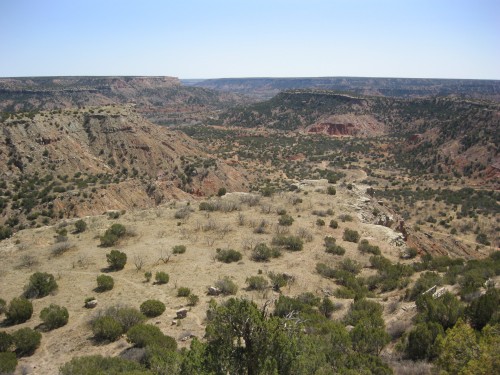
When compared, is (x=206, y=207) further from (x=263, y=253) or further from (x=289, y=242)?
(x=263, y=253)

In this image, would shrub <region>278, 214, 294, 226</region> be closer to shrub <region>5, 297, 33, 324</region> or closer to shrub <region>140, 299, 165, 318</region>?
shrub <region>140, 299, 165, 318</region>

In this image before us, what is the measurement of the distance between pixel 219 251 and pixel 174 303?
22.5ft

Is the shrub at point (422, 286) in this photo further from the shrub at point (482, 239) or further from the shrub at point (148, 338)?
the shrub at point (482, 239)

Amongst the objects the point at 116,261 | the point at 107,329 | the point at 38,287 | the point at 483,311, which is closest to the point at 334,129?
the point at 116,261

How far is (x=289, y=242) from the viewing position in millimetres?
27219

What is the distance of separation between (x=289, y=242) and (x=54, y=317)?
16.0 metres

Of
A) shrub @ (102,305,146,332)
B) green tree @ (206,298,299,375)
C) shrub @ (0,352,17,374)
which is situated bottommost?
shrub @ (102,305,146,332)

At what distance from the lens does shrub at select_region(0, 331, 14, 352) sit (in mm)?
14180

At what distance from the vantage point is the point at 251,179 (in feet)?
211

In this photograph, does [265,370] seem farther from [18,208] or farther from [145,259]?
[18,208]

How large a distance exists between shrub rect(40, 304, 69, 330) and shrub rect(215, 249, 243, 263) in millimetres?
9866

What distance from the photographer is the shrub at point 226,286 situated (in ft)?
64.4

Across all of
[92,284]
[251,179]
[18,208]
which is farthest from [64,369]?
[251,179]

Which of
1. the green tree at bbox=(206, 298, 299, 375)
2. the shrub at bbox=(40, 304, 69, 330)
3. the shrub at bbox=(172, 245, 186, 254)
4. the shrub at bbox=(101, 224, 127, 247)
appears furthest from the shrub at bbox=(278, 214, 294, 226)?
the green tree at bbox=(206, 298, 299, 375)
